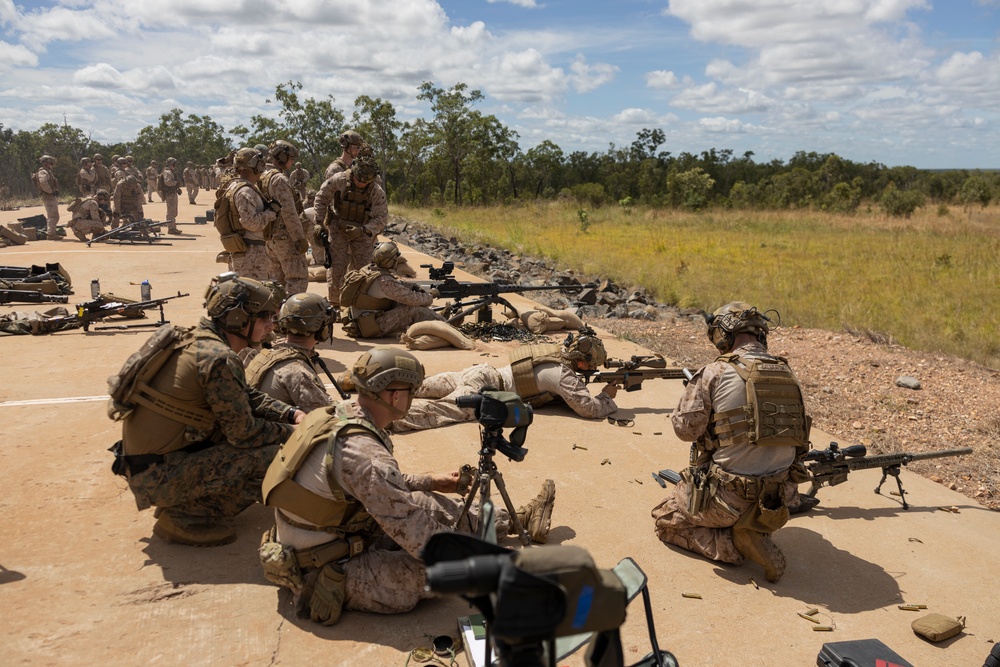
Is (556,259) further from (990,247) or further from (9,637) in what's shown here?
(9,637)

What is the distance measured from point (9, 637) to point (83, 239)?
18318mm

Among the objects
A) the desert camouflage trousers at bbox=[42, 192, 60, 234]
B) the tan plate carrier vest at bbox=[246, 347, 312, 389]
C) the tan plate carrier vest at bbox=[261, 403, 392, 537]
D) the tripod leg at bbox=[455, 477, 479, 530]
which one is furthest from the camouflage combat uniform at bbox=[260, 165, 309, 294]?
the desert camouflage trousers at bbox=[42, 192, 60, 234]

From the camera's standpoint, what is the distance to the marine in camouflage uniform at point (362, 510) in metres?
3.35

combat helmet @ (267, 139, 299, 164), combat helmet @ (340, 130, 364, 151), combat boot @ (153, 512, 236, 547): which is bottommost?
combat boot @ (153, 512, 236, 547)

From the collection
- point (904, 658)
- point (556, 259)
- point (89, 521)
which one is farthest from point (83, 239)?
point (904, 658)

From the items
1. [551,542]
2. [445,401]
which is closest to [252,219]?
[445,401]

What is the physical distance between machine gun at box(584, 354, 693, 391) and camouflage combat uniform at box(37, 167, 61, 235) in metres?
18.3

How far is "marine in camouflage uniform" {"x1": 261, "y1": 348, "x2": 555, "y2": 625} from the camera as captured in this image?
3354 millimetres

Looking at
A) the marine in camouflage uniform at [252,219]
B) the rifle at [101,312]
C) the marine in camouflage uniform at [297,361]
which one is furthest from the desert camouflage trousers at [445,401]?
the rifle at [101,312]

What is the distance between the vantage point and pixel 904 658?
3496mm

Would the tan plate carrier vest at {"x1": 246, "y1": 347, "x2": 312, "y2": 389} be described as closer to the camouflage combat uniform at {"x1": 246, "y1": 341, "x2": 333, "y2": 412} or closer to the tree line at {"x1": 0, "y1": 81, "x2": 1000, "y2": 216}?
the camouflage combat uniform at {"x1": 246, "y1": 341, "x2": 333, "y2": 412}

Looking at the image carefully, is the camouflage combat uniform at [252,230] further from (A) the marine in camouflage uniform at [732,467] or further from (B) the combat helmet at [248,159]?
(A) the marine in camouflage uniform at [732,467]

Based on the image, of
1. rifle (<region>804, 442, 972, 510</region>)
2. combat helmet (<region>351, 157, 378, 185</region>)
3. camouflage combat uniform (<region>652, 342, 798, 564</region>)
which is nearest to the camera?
camouflage combat uniform (<region>652, 342, 798, 564</region>)

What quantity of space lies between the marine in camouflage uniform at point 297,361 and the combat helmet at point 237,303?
1.89 ft
